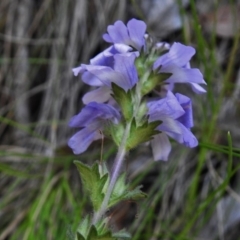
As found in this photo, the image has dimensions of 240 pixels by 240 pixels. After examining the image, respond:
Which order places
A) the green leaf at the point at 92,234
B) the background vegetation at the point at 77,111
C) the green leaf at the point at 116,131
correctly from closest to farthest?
the green leaf at the point at 92,234 < the green leaf at the point at 116,131 < the background vegetation at the point at 77,111

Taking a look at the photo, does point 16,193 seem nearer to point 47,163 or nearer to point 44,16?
point 47,163

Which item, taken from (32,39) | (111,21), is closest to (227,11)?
(111,21)

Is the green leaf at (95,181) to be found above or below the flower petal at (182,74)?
below

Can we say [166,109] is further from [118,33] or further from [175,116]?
[118,33]

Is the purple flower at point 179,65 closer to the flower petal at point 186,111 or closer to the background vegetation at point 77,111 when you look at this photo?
the flower petal at point 186,111

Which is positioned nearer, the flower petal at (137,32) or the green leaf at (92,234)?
the green leaf at (92,234)

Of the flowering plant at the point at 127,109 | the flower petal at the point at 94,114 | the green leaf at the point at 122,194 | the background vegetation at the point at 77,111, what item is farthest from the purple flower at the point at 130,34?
the background vegetation at the point at 77,111

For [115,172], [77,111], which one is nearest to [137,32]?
[115,172]

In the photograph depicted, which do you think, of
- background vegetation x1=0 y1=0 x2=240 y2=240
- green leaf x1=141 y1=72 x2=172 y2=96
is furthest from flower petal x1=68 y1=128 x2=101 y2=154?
background vegetation x1=0 y1=0 x2=240 y2=240
